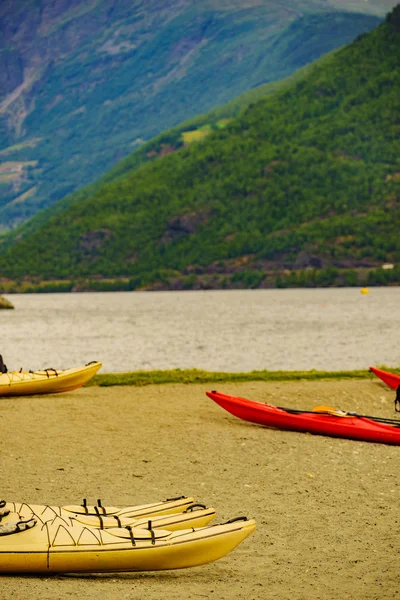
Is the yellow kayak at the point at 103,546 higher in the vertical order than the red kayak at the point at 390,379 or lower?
higher

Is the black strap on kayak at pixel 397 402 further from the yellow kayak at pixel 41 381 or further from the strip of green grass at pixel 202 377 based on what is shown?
the yellow kayak at pixel 41 381

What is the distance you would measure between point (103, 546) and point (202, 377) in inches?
573

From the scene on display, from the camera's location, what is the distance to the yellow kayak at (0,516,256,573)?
8.68m

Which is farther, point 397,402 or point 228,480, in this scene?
point 397,402

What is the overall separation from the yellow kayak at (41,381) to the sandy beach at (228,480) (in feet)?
0.73

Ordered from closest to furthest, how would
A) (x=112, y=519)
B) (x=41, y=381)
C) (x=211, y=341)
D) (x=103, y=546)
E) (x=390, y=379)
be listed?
(x=103, y=546)
(x=112, y=519)
(x=41, y=381)
(x=390, y=379)
(x=211, y=341)

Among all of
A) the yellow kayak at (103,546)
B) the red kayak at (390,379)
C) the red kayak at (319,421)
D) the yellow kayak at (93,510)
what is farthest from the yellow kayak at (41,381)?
the yellow kayak at (103,546)

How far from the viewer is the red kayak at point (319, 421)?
16.2 metres

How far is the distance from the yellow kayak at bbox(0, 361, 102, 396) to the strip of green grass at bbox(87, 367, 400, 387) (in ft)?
6.33

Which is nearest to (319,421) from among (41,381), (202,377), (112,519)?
(41,381)

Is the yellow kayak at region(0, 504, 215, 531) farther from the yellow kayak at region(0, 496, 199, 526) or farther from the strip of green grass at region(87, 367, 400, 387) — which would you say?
the strip of green grass at region(87, 367, 400, 387)

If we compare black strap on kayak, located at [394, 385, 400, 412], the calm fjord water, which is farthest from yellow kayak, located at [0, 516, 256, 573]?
the calm fjord water

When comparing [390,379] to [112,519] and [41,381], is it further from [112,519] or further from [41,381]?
[112,519]

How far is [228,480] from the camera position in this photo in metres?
13.4
